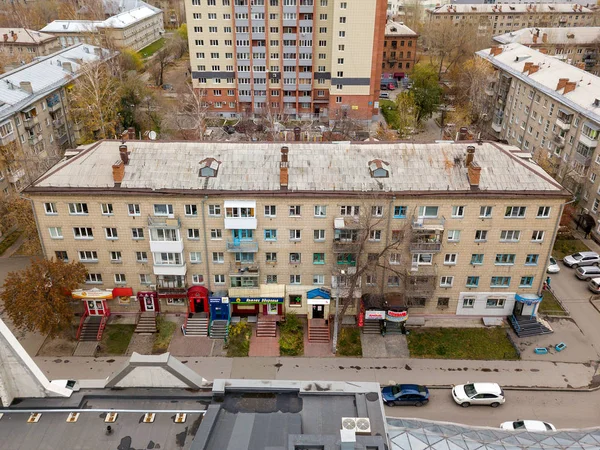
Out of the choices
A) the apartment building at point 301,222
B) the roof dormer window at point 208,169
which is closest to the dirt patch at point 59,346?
the apartment building at point 301,222

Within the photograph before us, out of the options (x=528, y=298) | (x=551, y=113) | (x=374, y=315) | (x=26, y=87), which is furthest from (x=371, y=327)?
(x=26, y=87)

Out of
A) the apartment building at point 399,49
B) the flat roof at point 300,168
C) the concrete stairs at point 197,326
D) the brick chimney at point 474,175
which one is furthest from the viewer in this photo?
the apartment building at point 399,49

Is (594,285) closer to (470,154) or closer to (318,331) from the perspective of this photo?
(470,154)

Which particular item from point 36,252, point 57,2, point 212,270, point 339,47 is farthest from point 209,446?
point 57,2

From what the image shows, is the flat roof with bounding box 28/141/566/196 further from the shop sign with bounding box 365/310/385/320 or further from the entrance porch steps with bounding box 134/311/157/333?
the entrance porch steps with bounding box 134/311/157/333

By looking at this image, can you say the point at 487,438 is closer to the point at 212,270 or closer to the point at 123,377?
the point at 123,377


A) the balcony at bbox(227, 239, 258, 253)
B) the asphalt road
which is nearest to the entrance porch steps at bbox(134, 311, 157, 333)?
the balcony at bbox(227, 239, 258, 253)

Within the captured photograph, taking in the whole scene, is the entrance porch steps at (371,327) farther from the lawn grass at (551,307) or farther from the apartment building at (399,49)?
the apartment building at (399,49)
